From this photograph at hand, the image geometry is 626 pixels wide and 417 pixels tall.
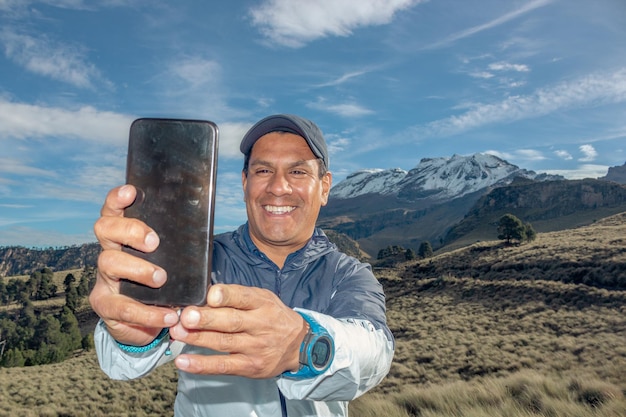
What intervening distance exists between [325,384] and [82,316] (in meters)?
85.8

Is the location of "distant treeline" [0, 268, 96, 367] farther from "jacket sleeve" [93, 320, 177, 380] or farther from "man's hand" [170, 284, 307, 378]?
"man's hand" [170, 284, 307, 378]

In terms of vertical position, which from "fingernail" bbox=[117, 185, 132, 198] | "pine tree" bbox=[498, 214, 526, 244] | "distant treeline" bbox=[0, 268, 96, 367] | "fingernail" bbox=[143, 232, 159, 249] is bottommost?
"distant treeline" bbox=[0, 268, 96, 367]

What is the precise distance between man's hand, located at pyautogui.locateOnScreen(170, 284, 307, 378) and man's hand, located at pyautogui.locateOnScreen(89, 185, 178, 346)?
19cm

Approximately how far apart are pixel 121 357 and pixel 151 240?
2.91ft

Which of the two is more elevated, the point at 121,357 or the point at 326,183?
the point at 326,183

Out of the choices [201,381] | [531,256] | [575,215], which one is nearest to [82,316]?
[531,256]

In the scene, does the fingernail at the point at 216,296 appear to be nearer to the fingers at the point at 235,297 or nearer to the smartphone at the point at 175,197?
the fingers at the point at 235,297

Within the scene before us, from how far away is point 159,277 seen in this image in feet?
5.46

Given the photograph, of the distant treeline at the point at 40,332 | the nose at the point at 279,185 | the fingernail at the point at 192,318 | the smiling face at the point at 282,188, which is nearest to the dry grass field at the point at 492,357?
the smiling face at the point at 282,188

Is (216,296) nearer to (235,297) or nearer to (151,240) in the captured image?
(235,297)

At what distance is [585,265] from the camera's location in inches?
1591

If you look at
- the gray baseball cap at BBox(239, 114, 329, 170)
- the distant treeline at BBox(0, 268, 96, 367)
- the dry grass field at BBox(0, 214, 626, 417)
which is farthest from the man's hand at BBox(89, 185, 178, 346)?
the distant treeline at BBox(0, 268, 96, 367)

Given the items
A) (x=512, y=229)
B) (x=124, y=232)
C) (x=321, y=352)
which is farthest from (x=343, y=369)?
(x=512, y=229)

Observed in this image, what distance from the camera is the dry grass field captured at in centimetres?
819
